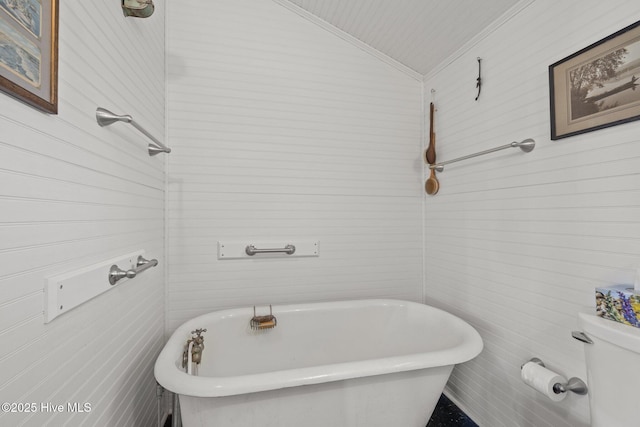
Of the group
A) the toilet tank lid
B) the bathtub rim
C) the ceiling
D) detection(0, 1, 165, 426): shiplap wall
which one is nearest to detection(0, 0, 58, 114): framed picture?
detection(0, 1, 165, 426): shiplap wall

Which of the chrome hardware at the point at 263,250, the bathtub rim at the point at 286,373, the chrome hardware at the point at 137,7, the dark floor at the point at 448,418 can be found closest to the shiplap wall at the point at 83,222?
the chrome hardware at the point at 137,7

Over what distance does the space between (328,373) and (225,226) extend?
3.66 feet

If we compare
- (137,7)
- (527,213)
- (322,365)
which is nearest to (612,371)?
(527,213)

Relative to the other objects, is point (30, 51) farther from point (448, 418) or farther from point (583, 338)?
point (448, 418)

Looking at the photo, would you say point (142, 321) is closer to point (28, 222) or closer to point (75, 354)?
point (75, 354)

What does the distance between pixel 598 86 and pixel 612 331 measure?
891 mm

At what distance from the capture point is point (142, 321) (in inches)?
53.2

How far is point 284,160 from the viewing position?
1882 mm

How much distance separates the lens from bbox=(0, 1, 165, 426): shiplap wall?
24.8 inches

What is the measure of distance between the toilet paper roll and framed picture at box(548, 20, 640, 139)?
99 cm

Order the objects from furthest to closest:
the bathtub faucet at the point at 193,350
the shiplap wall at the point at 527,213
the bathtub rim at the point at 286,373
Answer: the bathtub faucet at the point at 193,350
the shiplap wall at the point at 527,213
the bathtub rim at the point at 286,373

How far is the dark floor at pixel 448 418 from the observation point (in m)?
1.59

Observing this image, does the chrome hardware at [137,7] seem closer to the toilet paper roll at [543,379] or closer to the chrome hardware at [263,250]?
the chrome hardware at [263,250]

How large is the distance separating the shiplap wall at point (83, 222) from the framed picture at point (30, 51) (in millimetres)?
45
